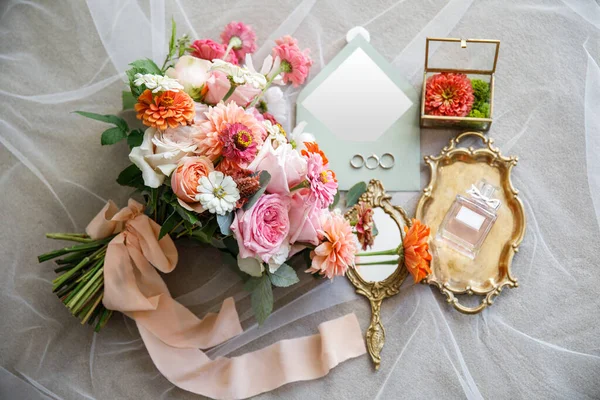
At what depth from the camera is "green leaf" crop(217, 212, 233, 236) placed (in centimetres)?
96

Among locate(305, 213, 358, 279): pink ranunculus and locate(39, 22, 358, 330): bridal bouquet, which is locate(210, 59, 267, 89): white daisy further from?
locate(305, 213, 358, 279): pink ranunculus

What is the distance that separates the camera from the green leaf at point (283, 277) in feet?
3.56

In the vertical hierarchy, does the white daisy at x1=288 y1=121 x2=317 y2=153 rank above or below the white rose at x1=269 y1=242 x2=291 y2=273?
above

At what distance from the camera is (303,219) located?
1010mm

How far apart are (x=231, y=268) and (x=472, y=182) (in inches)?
25.2

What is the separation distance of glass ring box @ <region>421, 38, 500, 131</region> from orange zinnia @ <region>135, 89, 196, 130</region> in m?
0.60

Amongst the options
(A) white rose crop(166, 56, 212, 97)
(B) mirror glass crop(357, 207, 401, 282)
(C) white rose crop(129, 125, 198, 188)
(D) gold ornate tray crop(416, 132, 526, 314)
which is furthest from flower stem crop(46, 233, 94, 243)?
(D) gold ornate tray crop(416, 132, 526, 314)

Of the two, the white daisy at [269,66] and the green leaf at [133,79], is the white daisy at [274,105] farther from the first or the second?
the green leaf at [133,79]

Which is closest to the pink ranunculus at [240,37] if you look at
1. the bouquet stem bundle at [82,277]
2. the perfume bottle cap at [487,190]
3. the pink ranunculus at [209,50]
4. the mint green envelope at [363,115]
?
the pink ranunculus at [209,50]

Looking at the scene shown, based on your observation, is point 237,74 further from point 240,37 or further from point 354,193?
point 354,193

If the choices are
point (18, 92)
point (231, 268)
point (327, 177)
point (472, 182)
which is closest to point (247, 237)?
point (327, 177)

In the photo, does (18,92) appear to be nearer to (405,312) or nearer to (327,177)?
(327,177)

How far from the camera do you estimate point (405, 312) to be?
130cm

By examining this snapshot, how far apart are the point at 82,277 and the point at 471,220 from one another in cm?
92
